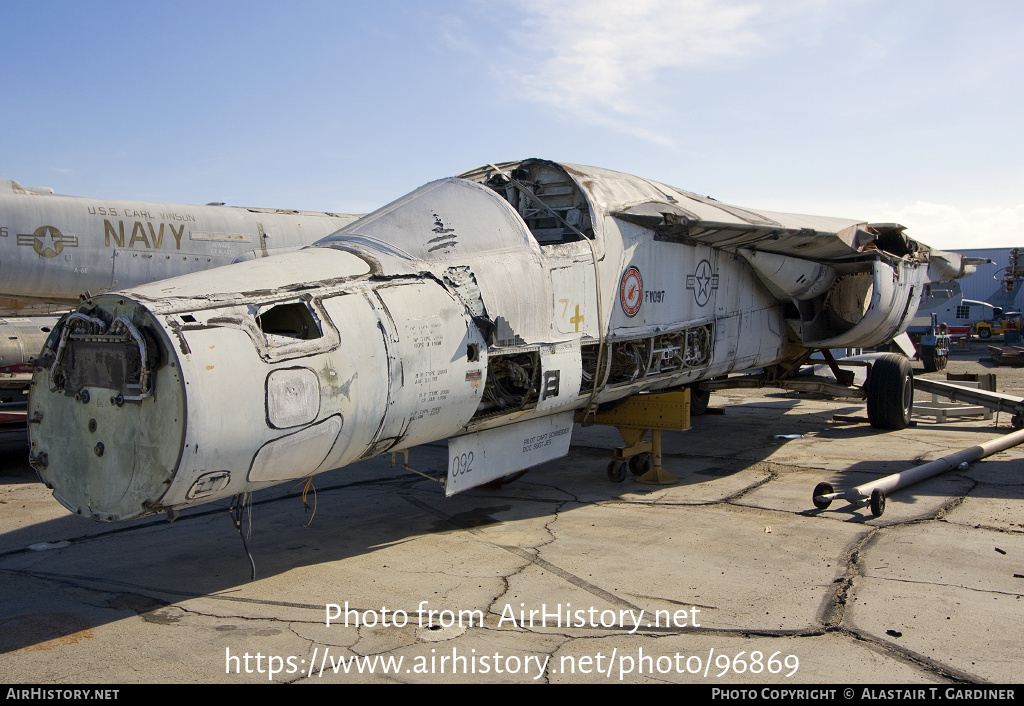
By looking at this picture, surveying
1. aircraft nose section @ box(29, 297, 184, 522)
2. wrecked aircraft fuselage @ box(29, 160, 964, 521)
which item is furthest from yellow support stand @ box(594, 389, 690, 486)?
aircraft nose section @ box(29, 297, 184, 522)

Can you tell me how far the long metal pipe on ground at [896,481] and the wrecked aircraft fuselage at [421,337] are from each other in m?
1.82

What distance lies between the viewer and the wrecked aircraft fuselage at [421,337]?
4.16 m

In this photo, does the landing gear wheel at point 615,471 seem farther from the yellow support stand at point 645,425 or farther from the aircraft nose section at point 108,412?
the aircraft nose section at point 108,412

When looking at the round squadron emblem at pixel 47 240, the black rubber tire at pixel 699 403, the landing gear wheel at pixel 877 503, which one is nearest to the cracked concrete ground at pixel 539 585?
the landing gear wheel at pixel 877 503

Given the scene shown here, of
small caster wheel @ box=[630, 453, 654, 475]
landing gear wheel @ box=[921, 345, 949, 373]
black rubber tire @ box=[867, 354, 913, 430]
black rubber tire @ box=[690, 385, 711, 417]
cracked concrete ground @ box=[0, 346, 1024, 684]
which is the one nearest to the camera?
cracked concrete ground @ box=[0, 346, 1024, 684]

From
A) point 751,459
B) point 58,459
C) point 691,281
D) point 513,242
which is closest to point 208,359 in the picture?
point 58,459

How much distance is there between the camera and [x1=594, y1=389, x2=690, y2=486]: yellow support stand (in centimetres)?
802

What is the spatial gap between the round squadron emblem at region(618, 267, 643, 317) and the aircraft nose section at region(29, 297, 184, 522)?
13.1 ft

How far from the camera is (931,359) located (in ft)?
79.3

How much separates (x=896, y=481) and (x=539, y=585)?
405 cm

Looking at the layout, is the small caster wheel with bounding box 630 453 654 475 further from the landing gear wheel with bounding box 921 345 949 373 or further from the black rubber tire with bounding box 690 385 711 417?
the landing gear wheel with bounding box 921 345 949 373

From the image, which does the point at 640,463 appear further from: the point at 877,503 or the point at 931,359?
the point at 931,359

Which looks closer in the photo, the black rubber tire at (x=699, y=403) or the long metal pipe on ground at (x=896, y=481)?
the long metal pipe on ground at (x=896, y=481)

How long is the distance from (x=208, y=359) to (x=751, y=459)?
7526mm
